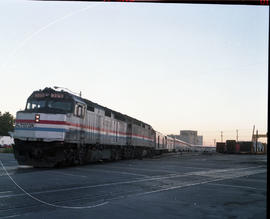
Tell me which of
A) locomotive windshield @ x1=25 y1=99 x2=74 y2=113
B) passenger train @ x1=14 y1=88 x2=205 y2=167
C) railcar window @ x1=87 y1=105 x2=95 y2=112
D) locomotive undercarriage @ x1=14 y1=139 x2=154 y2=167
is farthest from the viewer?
railcar window @ x1=87 y1=105 x2=95 y2=112

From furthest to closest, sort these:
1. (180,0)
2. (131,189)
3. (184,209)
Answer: (131,189), (184,209), (180,0)

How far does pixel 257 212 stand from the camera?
6.31 meters

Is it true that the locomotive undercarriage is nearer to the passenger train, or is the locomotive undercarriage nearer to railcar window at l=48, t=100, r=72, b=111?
the passenger train

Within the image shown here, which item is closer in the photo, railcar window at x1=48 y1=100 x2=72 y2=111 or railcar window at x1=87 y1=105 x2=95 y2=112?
railcar window at x1=48 y1=100 x2=72 y2=111

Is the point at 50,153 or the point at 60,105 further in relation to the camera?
the point at 60,105

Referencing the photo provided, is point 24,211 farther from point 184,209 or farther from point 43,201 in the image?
point 184,209

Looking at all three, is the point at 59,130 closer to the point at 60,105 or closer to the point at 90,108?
the point at 60,105

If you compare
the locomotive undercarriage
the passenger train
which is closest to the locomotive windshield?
the passenger train

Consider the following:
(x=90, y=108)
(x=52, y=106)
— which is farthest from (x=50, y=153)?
(x=90, y=108)

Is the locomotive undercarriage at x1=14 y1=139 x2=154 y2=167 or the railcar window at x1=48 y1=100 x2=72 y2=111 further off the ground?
the railcar window at x1=48 y1=100 x2=72 y2=111

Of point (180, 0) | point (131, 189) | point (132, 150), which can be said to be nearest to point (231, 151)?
point (132, 150)

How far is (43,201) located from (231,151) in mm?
68566

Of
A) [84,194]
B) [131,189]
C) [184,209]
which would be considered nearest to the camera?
[184,209]

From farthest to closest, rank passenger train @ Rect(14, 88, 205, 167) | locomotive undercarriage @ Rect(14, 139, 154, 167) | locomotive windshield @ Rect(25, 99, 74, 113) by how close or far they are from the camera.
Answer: locomotive windshield @ Rect(25, 99, 74, 113)
passenger train @ Rect(14, 88, 205, 167)
locomotive undercarriage @ Rect(14, 139, 154, 167)
